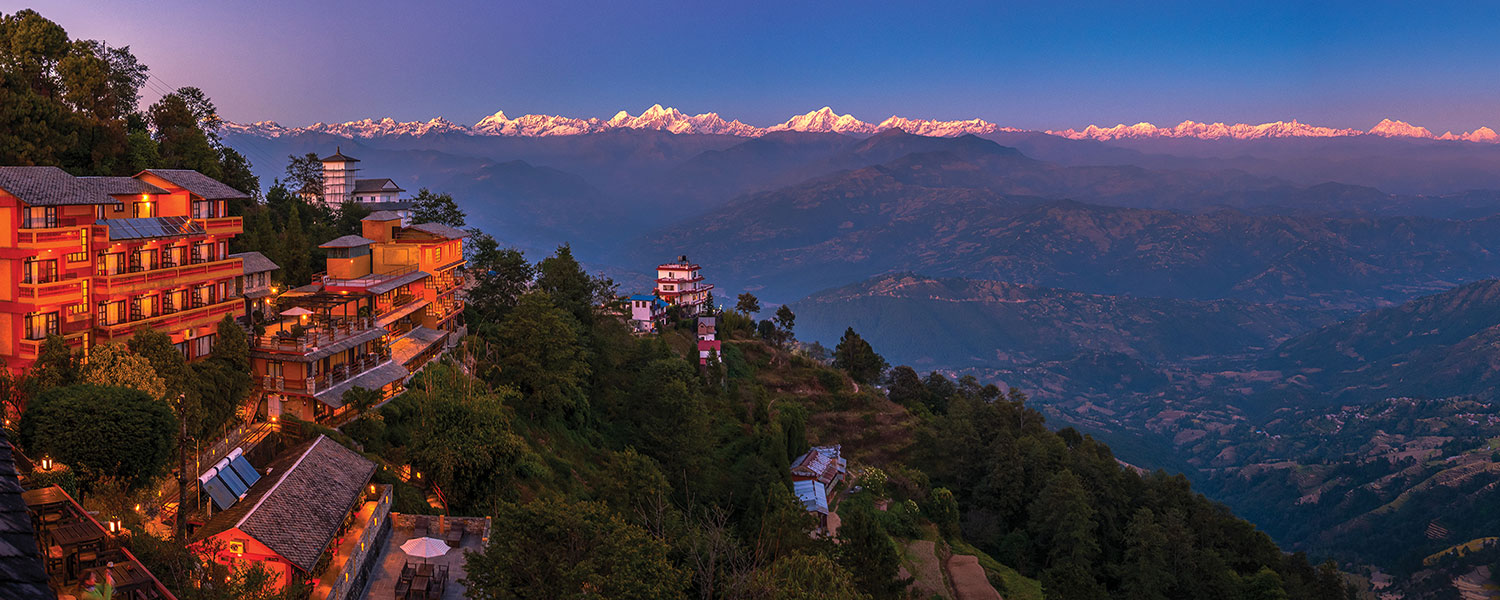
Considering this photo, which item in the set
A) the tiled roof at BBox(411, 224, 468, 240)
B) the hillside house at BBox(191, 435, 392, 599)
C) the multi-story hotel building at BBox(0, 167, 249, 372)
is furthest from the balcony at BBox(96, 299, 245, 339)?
the tiled roof at BBox(411, 224, 468, 240)

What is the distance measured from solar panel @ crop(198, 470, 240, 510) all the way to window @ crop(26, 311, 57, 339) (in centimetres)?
1064

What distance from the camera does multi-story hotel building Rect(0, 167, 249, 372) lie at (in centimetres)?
2873

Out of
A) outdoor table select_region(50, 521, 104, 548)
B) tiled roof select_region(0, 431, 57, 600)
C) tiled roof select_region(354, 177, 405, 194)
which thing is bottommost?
outdoor table select_region(50, 521, 104, 548)

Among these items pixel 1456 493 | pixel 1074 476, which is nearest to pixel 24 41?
pixel 1074 476

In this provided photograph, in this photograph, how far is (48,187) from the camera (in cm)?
2988

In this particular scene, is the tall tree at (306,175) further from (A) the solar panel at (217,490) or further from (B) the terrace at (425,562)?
(A) the solar panel at (217,490)

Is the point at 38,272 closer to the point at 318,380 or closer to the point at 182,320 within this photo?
the point at 182,320

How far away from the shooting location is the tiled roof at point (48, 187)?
28.6m

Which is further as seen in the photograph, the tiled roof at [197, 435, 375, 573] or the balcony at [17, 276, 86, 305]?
the balcony at [17, 276, 86, 305]

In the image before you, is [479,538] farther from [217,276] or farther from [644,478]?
[217,276]

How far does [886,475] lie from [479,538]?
3902 cm

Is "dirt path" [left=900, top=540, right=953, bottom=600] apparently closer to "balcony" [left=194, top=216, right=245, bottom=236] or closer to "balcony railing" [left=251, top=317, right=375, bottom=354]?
"balcony railing" [left=251, top=317, right=375, bottom=354]

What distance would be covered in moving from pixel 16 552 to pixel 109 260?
33089 millimetres

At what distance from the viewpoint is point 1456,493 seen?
117438 millimetres
